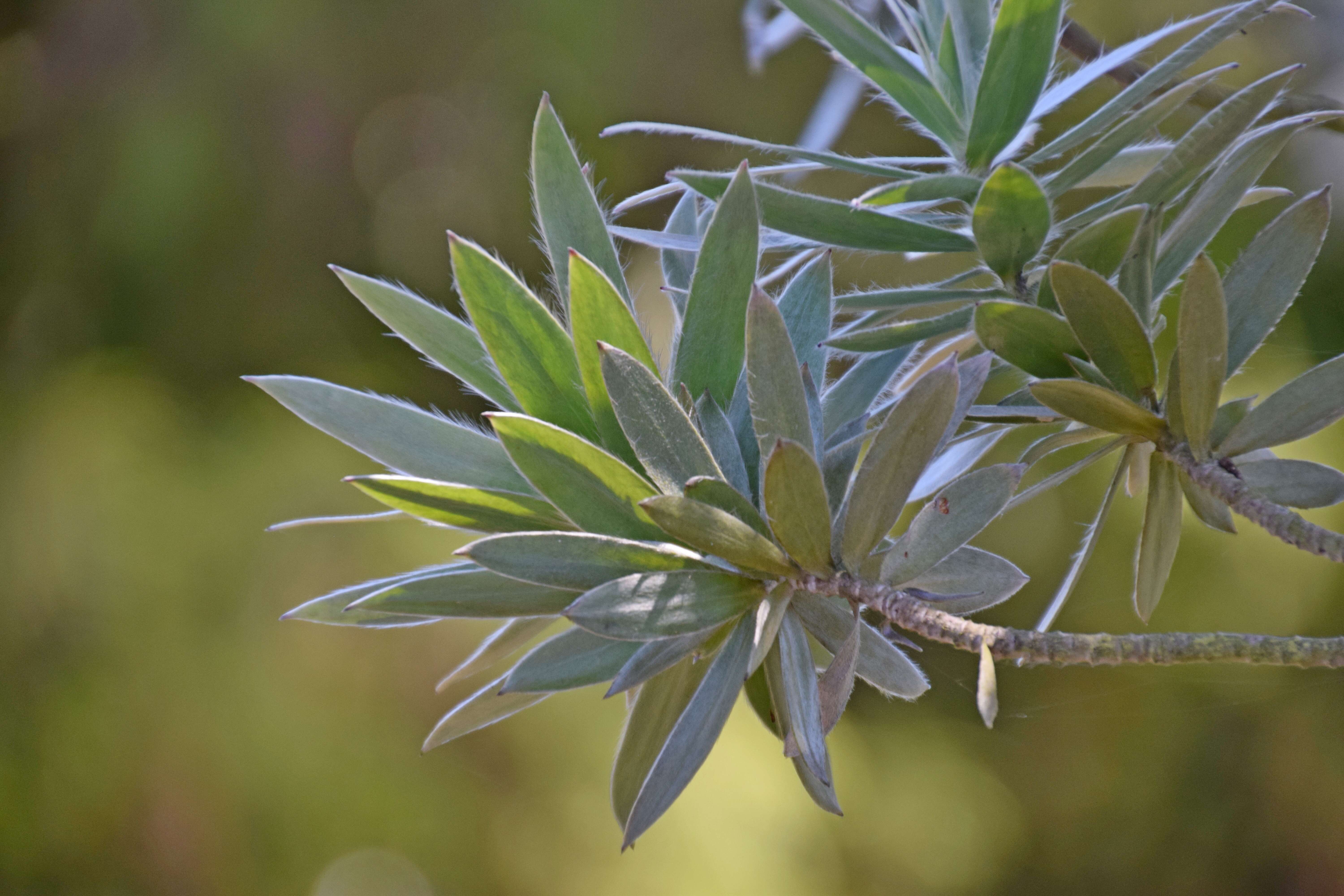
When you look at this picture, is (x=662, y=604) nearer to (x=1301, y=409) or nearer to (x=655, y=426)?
(x=655, y=426)

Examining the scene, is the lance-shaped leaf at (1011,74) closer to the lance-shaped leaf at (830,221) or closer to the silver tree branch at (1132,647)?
the lance-shaped leaf at (830,221)

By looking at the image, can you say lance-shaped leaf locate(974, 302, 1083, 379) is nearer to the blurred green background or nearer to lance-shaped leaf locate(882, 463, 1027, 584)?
lance-shaped leaf locate(882, 463, 1027, 584)

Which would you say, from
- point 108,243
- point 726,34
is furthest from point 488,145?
point 108,243

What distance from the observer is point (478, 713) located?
0.29 meters

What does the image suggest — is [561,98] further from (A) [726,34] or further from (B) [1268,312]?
(B) [1268,312]

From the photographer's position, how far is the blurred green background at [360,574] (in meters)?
1.35

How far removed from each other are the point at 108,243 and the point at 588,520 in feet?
6.39

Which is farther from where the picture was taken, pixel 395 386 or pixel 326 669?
pixel 395 386

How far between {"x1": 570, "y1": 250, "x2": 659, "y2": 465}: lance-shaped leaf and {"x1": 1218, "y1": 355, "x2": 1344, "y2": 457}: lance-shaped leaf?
16cm

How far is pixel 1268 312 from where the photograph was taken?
0.24 metres

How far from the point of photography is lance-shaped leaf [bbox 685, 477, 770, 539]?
0.22 m

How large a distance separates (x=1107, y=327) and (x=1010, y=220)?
42mm

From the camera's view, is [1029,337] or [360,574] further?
[360,574]

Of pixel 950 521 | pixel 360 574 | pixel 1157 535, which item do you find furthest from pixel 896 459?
pixel 360 574
